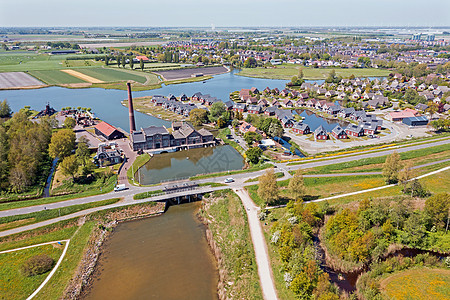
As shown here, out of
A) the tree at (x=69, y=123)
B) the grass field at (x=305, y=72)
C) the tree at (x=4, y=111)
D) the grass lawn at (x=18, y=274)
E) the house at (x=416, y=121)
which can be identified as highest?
the grass field at (x=305, y=72)

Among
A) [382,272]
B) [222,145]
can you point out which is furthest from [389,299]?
[222,145]

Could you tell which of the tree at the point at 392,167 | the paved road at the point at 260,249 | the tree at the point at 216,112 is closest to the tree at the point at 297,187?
the paved road at the point at 260,249

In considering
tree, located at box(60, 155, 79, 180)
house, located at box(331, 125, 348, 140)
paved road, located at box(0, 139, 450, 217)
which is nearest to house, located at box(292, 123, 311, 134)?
house, located at box(331, 125, 348, 140)

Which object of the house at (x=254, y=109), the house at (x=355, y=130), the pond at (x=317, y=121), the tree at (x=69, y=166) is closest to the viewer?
the tree at (x=69, y=166)

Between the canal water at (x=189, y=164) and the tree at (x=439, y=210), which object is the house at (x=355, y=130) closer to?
the canal water at (x=189, y=164)

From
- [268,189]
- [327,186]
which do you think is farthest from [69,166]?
[327,186]

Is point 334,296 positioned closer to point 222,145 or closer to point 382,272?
point 382,272

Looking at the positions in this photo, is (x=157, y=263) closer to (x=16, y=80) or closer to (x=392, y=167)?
(x=392, y=167)
